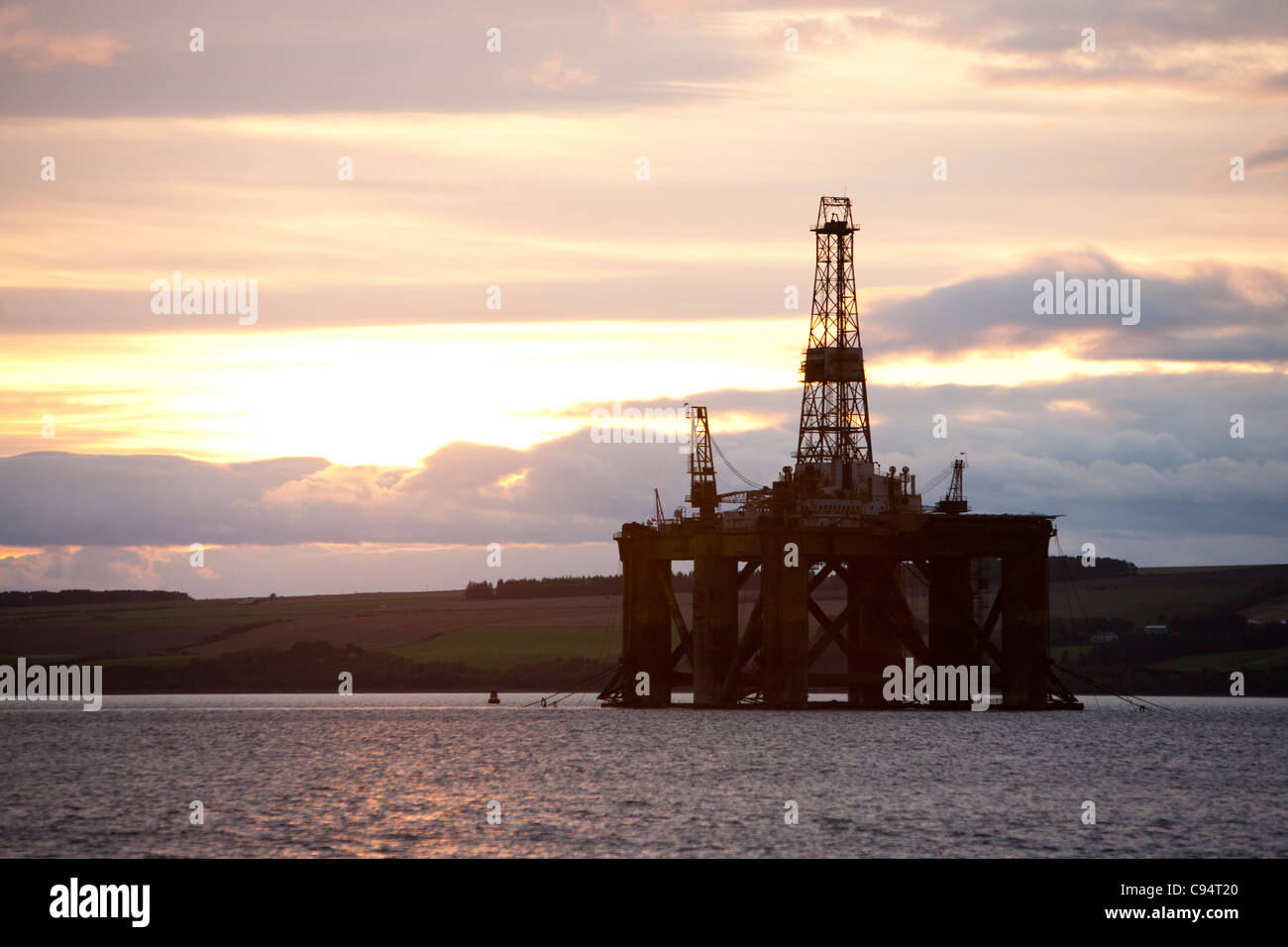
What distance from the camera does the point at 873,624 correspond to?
4286 inches

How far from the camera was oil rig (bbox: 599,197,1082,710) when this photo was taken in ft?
319

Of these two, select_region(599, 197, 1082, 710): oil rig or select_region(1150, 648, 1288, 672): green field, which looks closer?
select_region(599, 197, 1082, 710): oil rig

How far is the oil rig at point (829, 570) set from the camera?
97375 mm

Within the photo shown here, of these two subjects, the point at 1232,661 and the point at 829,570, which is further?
the point at 1232,661

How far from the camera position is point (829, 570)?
107938 millimetres

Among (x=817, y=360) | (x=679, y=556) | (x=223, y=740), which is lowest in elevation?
(x=223, y=740)

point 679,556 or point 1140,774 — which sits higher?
point 679,556

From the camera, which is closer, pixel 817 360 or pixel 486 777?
pixel 486 777

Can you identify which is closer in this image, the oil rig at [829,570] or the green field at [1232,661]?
the oil rig at [829,570]

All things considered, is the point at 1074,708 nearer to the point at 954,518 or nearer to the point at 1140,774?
the point at 954,518
